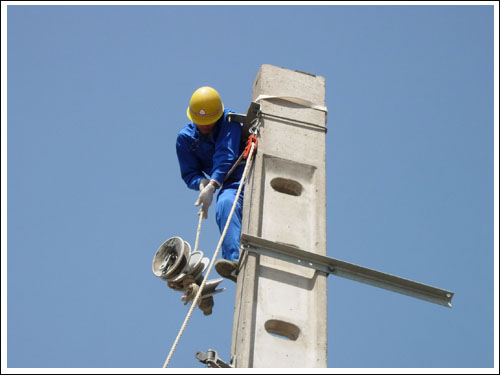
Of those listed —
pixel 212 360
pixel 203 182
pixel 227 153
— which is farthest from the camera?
pixel 203 182

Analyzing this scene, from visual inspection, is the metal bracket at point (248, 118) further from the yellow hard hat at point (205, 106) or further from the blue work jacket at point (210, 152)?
the yellow hard hat at point (205, 106)

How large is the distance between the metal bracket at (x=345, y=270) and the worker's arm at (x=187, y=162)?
94.5 inches

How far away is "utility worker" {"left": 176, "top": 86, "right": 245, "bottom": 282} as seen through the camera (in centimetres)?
767

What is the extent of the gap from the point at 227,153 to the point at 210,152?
0.58 meters

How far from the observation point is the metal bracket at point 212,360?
5.82 metres

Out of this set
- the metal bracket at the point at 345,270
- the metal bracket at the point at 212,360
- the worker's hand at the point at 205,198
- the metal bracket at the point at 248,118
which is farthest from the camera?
the worker's hand at the point at 205,198

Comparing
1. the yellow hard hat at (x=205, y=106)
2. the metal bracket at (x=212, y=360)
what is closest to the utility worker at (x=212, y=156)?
the yellow hard hat at (x=205, y=106)

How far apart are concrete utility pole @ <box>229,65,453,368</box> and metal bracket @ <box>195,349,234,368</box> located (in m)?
0.02

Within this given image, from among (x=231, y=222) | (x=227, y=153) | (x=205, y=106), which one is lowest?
(x=231, y=222)

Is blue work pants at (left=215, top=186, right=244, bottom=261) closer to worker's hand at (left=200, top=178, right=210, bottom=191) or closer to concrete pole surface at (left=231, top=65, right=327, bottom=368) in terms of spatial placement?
worker's hand at (left=200, top=178, right=210, bottom=191)

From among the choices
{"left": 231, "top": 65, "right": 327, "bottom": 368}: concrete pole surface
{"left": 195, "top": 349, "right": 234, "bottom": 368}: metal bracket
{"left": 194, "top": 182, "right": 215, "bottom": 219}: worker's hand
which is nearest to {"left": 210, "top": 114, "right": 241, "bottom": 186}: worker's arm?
{"left": 194, "top": 182, "right": 215, "bottom": 219}: worker's hand

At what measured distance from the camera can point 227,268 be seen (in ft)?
22.1

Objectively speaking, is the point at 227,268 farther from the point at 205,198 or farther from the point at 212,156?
the point at 212,156

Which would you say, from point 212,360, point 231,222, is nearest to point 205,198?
point 231,222
